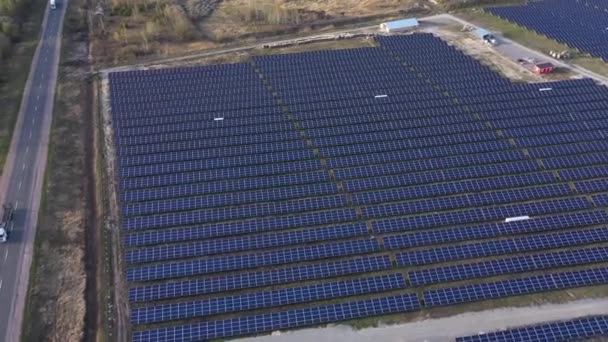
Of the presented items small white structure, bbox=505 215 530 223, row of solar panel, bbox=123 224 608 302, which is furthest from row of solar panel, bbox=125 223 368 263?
small white structure, bbox=505 215 530 223

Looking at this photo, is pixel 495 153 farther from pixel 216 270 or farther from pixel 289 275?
pixel 216 270

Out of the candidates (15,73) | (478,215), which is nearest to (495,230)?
(478,215)

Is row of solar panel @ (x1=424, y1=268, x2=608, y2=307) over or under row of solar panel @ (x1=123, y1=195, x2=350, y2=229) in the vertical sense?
under

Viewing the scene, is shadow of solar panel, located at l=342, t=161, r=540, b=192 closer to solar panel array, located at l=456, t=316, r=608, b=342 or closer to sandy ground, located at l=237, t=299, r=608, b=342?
sandy ground, located at l=237, t=299, r=608, b=342

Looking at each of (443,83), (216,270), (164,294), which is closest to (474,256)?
(216,270)

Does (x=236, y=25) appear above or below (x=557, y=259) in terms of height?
above

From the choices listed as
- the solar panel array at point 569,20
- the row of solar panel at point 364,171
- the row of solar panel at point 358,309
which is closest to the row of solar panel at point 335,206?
the row of solar panel at point 364,171

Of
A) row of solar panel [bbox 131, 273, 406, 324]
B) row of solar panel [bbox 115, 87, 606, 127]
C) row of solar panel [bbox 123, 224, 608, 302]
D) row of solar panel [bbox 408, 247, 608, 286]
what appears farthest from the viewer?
row of solar panel [bbox 115, 87, 606, 127]
